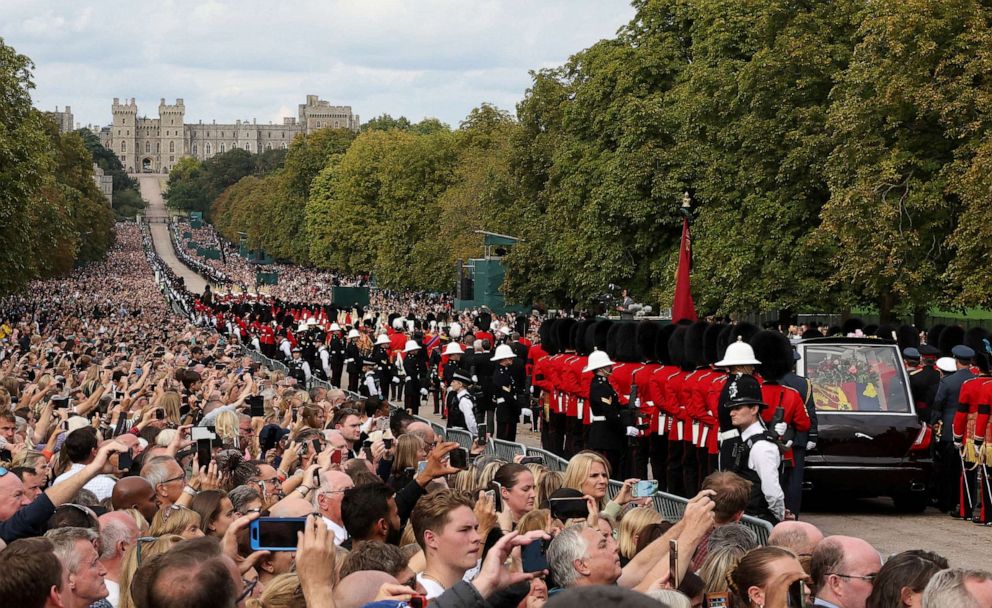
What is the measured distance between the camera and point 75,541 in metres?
6.09

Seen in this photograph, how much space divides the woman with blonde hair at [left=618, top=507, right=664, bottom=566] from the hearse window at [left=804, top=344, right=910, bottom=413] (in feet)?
25.4

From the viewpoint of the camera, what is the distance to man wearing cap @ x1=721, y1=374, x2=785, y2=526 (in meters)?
10.6

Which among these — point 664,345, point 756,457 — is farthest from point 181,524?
point 664,345

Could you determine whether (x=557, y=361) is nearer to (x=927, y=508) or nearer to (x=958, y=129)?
(x=927, y=508)

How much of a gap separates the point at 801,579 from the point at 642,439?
1075cm

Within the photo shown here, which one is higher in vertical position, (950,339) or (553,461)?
(950,339)

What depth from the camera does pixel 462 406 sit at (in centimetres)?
2008

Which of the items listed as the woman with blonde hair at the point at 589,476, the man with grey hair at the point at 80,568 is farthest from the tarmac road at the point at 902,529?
the man with grey hair at the point at 80,568

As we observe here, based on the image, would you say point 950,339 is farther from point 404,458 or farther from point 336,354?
point 336,354

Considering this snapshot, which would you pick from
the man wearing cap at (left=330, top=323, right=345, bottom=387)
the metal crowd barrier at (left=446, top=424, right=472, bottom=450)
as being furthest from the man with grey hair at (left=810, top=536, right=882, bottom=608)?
the man wearing cap at (left=330, top=323, right=345, bottom=387)

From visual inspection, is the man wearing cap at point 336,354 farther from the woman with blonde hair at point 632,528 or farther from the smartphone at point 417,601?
the smartphone at point 417,601

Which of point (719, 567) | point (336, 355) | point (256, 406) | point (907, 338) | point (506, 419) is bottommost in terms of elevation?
point (336, 355)

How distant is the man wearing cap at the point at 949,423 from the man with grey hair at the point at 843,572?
363 inches

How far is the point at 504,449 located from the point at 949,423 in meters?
4.32
